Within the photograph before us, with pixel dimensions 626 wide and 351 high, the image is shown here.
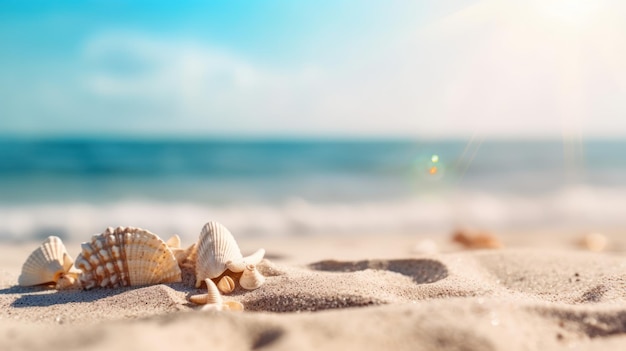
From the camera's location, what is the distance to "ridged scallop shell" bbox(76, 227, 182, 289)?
276cm

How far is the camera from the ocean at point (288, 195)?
344 inches

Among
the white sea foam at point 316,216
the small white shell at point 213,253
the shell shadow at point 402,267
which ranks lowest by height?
the white sea foam at point 316,216

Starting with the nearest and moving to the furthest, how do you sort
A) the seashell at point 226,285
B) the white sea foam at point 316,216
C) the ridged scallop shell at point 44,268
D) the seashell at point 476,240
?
the seashell at point 226,285 < the ridged scallop shell at point 44,268 < the seashell at point 476,240 < the white sea foam at point 316,216

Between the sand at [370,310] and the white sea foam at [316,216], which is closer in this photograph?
the sand at [370,310]

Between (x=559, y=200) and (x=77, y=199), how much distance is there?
33.9ft

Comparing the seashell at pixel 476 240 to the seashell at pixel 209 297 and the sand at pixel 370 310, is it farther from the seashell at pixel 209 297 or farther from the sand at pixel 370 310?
the seashell at pixel 209 297

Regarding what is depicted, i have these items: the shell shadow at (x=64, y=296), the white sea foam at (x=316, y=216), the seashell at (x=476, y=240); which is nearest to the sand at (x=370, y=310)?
the shell shadow at (x=64, y=296)

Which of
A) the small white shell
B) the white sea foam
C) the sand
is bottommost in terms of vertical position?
the white sea foam

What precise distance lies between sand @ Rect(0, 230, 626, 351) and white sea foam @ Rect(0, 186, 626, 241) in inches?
190

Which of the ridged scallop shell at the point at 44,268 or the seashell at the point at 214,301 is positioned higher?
the ridged scallop shell at the point at 44,268

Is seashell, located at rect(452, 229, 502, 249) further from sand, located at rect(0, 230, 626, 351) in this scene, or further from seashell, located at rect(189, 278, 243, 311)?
seashell, located at rect(189, 278, 243, 311)

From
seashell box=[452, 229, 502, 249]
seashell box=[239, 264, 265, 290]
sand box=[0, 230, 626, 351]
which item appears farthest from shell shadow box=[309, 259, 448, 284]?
seashell box=[452, 229, 502, 249]

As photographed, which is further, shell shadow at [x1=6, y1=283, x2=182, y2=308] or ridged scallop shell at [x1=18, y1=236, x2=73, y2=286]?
ridged scallop shell at [x1=18, y1=236, x2=73, y2=286]

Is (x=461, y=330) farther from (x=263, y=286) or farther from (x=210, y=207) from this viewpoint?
(x=210, y=207)
